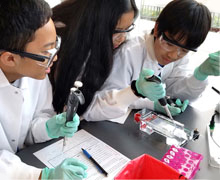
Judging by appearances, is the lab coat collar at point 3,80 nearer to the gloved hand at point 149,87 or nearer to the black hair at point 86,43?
the black hair at point 86,43

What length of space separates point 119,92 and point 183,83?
54 cm

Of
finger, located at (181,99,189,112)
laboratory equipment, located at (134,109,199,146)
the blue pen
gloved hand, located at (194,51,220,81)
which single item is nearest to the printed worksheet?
the blue pen

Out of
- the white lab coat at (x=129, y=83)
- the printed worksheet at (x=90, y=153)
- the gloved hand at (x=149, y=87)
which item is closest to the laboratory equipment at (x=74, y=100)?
the printed worksheet at (x=90, y=153)

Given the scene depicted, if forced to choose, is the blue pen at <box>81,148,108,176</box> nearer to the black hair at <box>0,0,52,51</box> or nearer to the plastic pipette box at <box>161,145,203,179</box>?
the plastic pipette box at <box>161,145,203,179</box>

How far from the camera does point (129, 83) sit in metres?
1.35

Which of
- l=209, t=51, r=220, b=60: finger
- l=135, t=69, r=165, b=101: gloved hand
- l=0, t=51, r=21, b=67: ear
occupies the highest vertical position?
l=0, t=51, r=21, b=67: ear

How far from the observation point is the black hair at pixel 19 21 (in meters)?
0.72

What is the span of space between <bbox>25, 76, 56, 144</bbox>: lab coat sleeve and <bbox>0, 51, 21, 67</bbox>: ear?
31 cm

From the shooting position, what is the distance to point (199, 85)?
1408mm

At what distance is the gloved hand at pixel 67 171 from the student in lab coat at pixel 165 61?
1.22 ft

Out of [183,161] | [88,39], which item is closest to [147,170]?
[183,161]

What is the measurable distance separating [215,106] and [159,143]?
0.57 metres

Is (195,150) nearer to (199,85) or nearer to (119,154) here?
(119,154)

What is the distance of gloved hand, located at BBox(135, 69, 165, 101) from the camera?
3.41 feet
